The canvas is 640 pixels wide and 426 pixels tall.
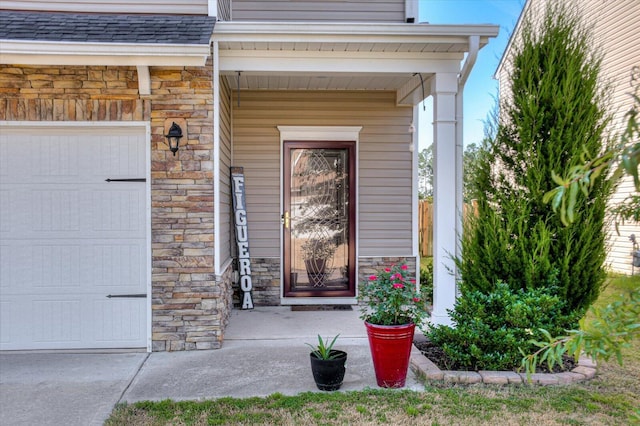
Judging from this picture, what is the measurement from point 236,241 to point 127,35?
9.16 feet

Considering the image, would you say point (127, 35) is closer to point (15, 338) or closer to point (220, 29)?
point (220, 29)

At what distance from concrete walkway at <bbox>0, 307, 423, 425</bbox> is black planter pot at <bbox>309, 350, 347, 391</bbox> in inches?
4.0

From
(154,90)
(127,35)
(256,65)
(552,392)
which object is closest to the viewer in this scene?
(552,392)

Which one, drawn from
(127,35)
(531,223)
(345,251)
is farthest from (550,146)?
(127,35)

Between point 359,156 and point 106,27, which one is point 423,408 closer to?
point 359,156

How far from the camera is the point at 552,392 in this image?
3.26m

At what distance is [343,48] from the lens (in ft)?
14.7

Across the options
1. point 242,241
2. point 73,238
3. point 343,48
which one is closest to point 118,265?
point 73,238

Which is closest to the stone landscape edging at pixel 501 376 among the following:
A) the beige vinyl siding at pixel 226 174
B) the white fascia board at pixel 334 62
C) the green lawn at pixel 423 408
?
the green lawn at pixel 423 408

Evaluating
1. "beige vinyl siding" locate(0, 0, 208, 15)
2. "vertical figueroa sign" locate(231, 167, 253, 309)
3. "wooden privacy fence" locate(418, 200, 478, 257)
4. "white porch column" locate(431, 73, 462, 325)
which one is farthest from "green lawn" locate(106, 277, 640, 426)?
"wooden privacy fence" locate(418, 200, 478, 257)

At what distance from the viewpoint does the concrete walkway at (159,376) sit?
3131 millimetres

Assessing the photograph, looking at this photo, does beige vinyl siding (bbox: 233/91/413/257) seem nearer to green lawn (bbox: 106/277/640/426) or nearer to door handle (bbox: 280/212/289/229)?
door handle (bbox: 280/212/289/229)

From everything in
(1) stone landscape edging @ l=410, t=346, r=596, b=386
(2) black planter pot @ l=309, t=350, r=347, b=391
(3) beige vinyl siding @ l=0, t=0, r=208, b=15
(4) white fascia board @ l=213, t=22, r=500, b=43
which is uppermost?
(3) beige vinyl siding @ l=0, t=0, r=208, b=15

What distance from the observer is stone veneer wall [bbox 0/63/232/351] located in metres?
4.23
